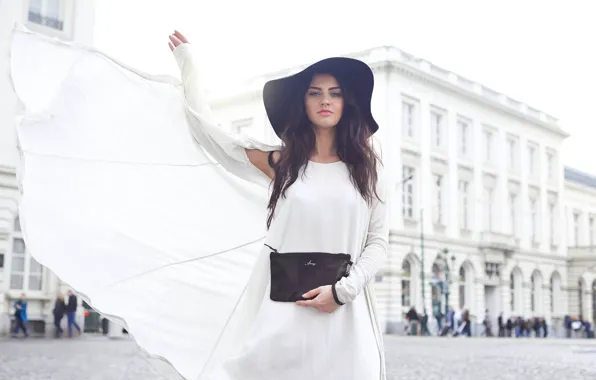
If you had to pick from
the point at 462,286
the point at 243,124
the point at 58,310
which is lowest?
the point at 58,310

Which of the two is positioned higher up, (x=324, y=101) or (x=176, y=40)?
(x=176, y=40)

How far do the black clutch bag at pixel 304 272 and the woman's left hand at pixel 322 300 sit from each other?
0.03m

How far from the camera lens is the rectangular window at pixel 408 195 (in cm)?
4109

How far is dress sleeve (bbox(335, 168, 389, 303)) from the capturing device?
273 centimetres

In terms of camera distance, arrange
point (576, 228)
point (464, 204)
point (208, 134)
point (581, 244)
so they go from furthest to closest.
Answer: point (581, 244), point (576, 228), point (464, 204), point (208, 134)

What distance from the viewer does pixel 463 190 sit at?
46031 mm

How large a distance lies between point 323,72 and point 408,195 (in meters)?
38.9

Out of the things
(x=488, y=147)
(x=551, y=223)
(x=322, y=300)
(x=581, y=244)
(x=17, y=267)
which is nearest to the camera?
(x=322, y=300)

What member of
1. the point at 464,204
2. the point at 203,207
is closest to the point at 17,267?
the point at 203,207

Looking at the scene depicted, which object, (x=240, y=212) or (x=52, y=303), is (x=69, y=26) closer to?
(x=52, y=303)

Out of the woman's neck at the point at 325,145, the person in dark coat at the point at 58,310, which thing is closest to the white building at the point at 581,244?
the person in dark coat at the point at 58,310

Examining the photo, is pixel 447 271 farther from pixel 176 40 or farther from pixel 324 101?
pixel 324 101

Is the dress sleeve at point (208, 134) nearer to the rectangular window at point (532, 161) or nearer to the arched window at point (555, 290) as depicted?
the rectangular window at point (532, 161)

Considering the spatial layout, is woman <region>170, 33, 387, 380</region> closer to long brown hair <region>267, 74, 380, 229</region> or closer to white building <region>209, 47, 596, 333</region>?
long brown hair <region>267, 74, 380, 229</region>
